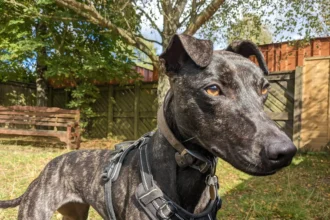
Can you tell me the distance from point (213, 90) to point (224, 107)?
4.6 inches

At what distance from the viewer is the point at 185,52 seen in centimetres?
187

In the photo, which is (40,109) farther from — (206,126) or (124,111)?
(206,126)

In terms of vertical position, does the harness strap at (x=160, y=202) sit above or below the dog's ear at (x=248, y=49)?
below

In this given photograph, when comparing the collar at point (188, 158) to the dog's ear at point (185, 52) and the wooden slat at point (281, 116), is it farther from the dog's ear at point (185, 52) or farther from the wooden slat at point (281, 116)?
the wooden slat at point (281, 116)

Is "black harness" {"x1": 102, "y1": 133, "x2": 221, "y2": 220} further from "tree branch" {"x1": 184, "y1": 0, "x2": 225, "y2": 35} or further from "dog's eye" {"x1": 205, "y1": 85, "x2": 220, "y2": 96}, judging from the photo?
"tree branch" {"x1": 184, "y1": 0, "x2": 225, "y2": 35}

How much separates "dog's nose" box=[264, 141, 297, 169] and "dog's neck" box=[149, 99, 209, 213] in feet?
1.90

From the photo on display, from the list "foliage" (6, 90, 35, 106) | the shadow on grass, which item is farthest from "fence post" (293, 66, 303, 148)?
"foliage" (6, 90, 35, 106)

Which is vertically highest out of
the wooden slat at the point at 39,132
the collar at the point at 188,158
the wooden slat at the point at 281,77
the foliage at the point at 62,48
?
the foliage at the point at 62,48

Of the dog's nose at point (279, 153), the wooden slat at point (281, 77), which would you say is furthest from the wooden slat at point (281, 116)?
the dog's nose at point (279, 153)

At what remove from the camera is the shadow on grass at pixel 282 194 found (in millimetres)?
4277

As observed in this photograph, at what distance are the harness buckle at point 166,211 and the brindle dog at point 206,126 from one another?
6cm

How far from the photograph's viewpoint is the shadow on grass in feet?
14.0

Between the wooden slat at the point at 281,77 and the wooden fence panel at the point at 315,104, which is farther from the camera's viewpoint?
the wooden slat at the point at 281,77

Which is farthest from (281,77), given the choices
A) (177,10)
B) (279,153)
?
(279,153)
